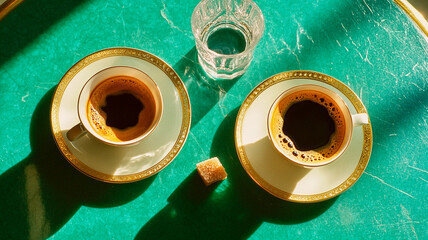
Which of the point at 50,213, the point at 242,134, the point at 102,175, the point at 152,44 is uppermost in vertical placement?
the point at 152,44

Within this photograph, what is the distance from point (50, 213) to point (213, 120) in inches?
20.8

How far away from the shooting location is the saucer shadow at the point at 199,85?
3.88 ft

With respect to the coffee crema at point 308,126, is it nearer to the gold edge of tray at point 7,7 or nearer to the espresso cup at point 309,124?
the espresso cup at point 309,124

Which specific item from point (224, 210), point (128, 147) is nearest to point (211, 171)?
point (224, 210)

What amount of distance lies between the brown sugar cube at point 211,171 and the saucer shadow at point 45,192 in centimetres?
15

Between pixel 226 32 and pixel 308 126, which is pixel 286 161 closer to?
pixel 308 126

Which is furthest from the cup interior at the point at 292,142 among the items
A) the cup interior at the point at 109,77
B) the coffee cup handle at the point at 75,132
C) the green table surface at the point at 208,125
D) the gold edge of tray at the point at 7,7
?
the gold edge of tray at the point at 7,7

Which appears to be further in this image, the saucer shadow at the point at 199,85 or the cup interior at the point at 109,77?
the saucer shadow at the point at 199,85

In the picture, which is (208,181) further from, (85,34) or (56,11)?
(56,11)

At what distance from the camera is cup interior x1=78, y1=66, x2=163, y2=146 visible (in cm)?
100

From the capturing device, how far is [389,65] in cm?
122

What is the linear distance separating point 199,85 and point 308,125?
344mm

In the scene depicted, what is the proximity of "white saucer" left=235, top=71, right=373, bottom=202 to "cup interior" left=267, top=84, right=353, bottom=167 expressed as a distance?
37mm

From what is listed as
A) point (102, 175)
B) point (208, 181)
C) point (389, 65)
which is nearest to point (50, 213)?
point (102, 175)
